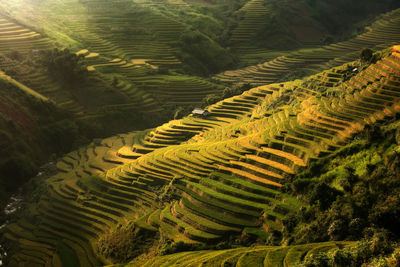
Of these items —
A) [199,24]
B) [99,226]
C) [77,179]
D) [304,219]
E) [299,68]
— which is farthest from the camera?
[199,24]

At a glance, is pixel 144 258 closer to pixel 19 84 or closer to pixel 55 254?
pixel 55 254

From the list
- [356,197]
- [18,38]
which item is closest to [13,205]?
[356,197]

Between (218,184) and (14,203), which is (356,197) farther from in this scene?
(14,203)

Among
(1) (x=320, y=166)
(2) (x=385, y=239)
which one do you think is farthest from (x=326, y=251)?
(1) (x=320, y=166)

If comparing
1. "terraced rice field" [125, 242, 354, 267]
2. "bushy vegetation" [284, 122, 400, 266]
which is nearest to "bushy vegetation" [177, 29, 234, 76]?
"bushy vegetation" [284, 122, 400, 266]

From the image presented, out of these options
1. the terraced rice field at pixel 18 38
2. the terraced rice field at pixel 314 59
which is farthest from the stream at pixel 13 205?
the terraced rice field at pixel 314 59

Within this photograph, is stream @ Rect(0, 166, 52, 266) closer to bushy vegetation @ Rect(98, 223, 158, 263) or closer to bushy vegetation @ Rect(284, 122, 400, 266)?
bushy vegetation @ Rect(98, 223, 158, 263)
